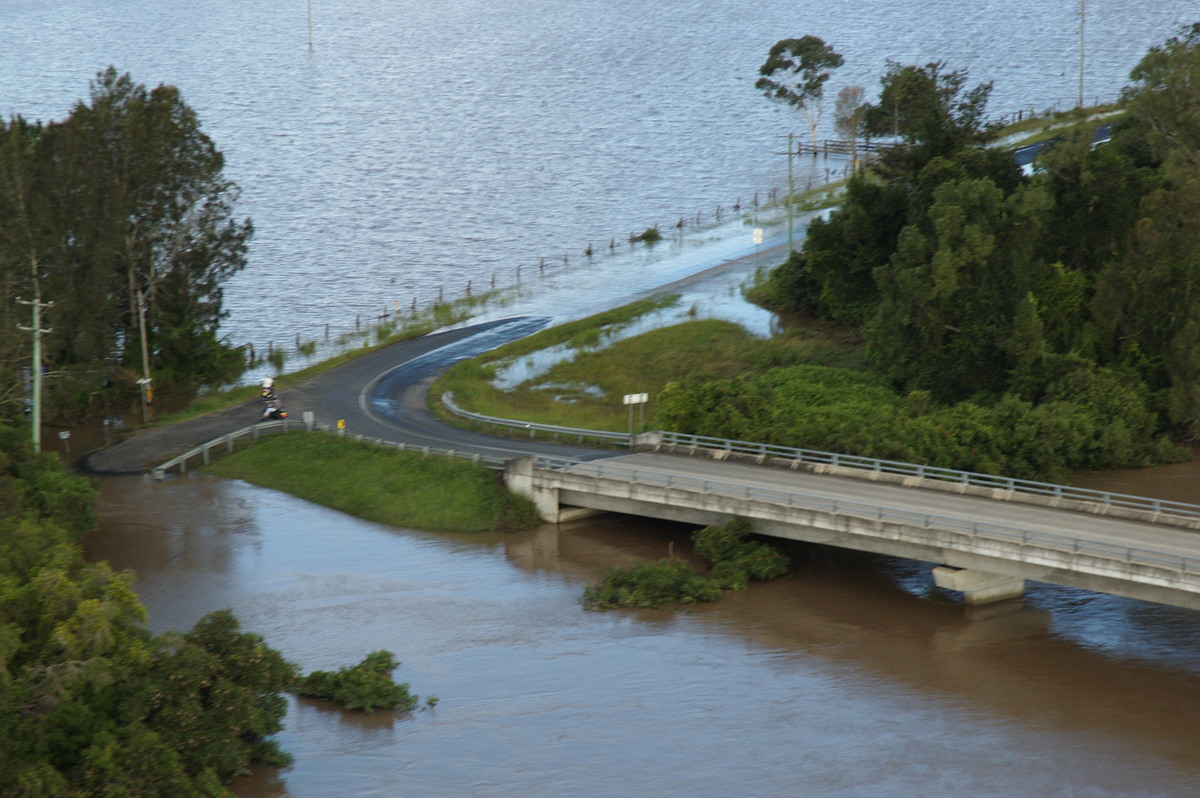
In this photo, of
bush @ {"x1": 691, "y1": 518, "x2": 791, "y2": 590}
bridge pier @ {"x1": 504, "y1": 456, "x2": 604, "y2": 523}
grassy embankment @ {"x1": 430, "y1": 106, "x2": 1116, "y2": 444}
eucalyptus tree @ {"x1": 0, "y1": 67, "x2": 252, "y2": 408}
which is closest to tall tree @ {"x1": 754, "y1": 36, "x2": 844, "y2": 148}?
grassy embankment @ {"x1": 430, "y1": 106, "x2": 1116, "y2": 444}

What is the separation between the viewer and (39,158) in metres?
61.0

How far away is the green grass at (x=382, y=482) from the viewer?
49031mm

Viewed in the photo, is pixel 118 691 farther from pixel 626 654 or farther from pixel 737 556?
pixel 737 556

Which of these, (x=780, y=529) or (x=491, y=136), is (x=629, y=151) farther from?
(x=780, y=529)

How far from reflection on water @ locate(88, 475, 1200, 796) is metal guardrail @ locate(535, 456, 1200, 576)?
7.66 feet

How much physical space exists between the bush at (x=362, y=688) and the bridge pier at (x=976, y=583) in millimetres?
15556

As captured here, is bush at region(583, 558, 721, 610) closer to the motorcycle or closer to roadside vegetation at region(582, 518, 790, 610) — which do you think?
roadside vegetation at region(582, 518, 790, 610)

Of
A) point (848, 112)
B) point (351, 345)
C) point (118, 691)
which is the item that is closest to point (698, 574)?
point (118, 691)

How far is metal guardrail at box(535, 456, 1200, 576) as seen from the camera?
119ft

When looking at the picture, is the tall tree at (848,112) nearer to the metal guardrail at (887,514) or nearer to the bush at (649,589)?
the metal guardrail at (887,514)

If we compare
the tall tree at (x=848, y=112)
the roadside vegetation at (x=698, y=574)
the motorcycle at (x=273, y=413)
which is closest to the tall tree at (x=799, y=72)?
the tall tree at (x=848, y=112)

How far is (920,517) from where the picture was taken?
40.4m

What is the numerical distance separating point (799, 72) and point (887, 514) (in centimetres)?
8600

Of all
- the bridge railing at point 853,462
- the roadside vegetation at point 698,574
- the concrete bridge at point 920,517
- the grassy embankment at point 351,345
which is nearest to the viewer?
the concrete bridge at point 920,517
